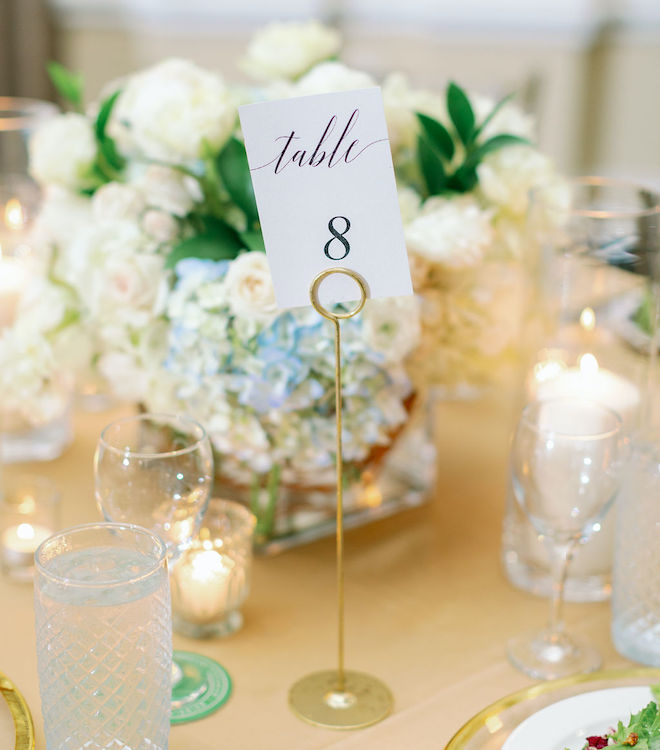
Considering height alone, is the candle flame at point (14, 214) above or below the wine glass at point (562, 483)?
above

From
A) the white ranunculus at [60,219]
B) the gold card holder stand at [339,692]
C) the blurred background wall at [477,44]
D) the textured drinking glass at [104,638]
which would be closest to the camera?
the textured drinking glass at [104,638]

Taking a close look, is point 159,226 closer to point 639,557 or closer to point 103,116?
point 103,116

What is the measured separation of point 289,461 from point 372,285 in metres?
0.31

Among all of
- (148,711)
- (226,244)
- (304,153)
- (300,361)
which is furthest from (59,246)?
(148,711)

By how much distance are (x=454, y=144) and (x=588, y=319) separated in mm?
241

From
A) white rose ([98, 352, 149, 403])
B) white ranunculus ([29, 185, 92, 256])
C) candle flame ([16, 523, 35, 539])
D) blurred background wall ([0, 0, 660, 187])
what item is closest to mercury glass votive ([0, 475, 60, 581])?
candle flame ([16, 523, 35, 539])

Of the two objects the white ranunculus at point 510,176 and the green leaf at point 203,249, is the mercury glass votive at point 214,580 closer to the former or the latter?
the green leaf at point 203,249

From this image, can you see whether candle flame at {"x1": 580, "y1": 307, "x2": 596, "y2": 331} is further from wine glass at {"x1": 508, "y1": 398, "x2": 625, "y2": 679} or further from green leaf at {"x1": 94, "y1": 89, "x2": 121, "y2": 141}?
green leaf at {"x1": 94, "y1": 89, "x2": 121, "y2": 141}

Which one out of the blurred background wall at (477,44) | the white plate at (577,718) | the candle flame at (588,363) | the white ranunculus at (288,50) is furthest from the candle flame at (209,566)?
the blurred background wall at (477,44)

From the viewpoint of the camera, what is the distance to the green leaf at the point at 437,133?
1.04 meters

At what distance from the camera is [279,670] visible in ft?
2.90

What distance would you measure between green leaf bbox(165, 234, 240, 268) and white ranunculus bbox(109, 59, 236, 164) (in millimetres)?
106

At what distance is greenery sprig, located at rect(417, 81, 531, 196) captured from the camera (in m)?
1.04

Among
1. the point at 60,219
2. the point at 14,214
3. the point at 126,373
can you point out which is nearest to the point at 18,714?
the point at 126,373
